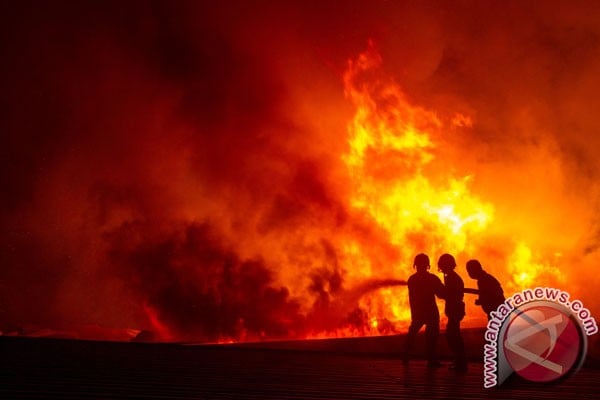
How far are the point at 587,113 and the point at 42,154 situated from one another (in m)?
15.1

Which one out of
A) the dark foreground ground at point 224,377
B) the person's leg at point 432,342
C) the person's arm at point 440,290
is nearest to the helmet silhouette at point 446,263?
the person's arm at point 440,290

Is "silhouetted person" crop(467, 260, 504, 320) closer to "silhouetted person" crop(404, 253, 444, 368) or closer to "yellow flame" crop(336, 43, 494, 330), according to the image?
"silhouetted person" crop(404, 253, 444, 368)

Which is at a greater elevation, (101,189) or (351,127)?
(351,127)

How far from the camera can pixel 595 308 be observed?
1453cm

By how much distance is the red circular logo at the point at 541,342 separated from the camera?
169 inches

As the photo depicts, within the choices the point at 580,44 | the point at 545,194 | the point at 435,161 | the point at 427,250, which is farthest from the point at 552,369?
the point at 580,44

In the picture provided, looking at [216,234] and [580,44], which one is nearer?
[580,44]

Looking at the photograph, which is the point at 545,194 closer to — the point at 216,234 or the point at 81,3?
the point at 216,234

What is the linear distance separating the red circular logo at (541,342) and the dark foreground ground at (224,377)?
5.9 inches

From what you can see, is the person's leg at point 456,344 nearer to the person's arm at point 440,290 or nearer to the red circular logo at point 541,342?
the person's arm at point 440,290

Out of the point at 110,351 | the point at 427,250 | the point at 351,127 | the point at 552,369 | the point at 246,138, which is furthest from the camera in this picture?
the point at 246,138

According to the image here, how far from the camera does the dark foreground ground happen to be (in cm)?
342

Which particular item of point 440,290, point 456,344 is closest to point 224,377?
point 456,344

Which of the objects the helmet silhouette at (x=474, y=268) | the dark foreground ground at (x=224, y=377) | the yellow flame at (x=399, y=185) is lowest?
the dark foreground ground at (x=224, y=377)
